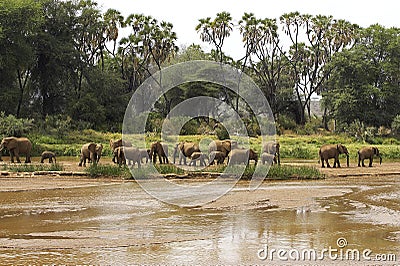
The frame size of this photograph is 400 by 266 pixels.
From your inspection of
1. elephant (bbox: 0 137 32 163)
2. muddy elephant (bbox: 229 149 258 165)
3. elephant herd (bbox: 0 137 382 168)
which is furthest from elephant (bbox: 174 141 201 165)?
elephant (bbox: 0 137 32 163)

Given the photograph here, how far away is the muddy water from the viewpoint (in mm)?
8617

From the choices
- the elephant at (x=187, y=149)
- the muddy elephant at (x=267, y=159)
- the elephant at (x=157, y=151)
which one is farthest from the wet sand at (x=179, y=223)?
the elephant at (x=187, y=149)

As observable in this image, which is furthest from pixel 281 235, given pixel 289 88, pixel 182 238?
pixel 289 88

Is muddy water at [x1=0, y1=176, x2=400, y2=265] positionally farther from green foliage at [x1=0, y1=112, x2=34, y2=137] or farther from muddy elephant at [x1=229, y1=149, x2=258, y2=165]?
green foliage at [x1=0, y1=112, x2=34, y2=137]

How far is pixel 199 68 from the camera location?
50.2 metres

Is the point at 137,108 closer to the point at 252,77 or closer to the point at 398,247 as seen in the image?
the point at 252,77

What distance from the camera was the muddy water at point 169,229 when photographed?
8617mm

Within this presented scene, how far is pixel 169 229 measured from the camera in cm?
1059

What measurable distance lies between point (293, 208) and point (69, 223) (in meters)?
4.73

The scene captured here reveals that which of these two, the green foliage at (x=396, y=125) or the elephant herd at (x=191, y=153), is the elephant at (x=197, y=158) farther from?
the green foliage at (x=396, y=125)

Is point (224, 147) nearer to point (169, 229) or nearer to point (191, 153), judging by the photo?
point (191, 153)

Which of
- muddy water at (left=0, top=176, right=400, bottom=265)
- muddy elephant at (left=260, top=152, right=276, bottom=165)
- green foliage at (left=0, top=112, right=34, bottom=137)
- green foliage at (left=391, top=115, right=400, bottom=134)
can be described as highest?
green foliage at (left=391, top=115, right=400, bottom=134)

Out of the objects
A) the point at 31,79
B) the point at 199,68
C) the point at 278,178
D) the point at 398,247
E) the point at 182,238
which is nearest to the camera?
the point at 398,247

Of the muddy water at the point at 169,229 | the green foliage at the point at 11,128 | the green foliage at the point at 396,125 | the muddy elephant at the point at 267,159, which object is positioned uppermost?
the green foliage at the point at 396,125
